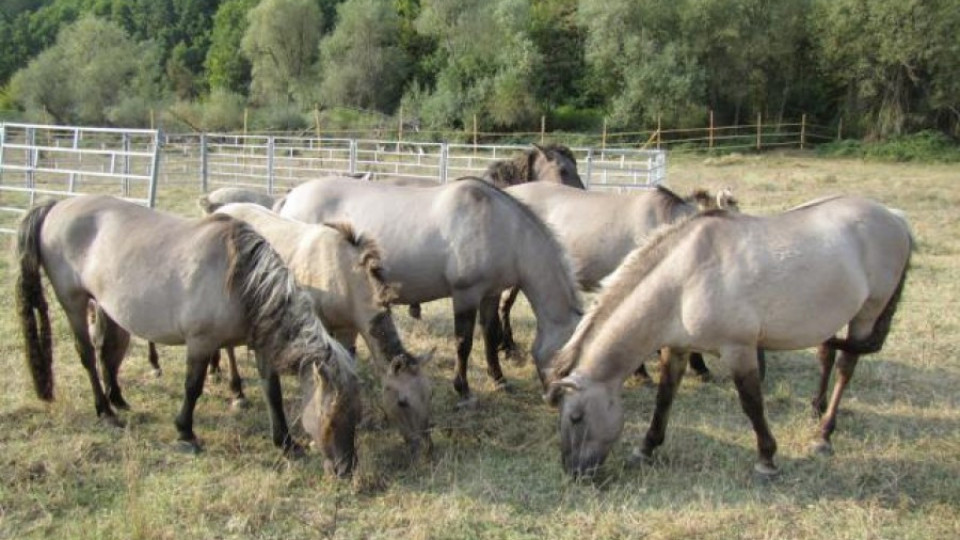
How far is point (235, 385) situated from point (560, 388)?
8.53 feet

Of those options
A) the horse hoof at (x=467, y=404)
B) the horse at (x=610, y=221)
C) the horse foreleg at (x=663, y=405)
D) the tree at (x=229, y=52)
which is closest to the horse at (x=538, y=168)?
the horse at (x=610, y=221)

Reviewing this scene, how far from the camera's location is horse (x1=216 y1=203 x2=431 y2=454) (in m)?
4.49

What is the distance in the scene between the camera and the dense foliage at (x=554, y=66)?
102ft

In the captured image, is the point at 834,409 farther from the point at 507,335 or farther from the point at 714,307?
the point at 507,335

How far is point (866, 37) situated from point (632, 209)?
2975 centimetres

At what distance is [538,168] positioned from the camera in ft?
29.0

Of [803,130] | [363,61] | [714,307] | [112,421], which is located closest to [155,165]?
[112,421]

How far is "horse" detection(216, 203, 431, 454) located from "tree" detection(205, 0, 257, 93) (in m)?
48.6

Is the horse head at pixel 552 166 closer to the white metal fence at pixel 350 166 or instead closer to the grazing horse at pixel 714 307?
the white metal fence at pixel 350 166

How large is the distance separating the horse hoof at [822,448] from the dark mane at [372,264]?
2.89 metres

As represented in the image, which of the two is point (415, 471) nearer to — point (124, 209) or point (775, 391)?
point (124, 209)

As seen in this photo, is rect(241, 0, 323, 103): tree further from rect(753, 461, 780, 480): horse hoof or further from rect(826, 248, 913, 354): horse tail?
rect(753, 461, 780, 480): horse hoof

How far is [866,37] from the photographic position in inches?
1200

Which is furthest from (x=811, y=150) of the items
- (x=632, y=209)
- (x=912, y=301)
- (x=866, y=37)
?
(x=632, y=209)
